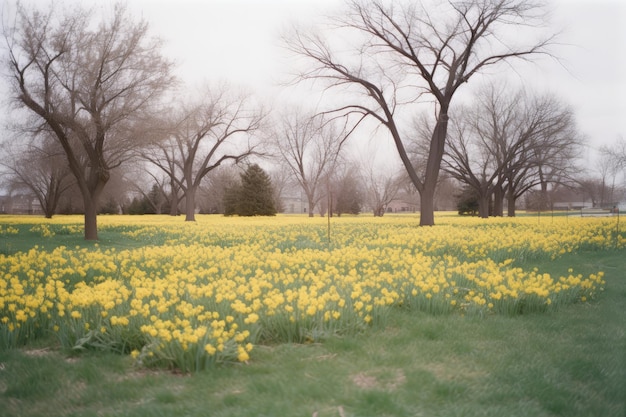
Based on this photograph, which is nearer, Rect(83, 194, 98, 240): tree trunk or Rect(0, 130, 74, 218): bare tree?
Rect(83, 194, 98, 240): tree trunk

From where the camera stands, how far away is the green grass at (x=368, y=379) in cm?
311

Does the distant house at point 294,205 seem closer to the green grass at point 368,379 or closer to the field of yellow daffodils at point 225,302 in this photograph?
the field of yellow daffodils at point 225,302

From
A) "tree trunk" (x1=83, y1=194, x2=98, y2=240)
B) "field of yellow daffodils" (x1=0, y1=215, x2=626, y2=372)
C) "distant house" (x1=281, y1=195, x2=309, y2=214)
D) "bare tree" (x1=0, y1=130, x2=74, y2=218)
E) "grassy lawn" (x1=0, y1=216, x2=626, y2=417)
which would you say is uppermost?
"bare tree" (x1=0, y1=130, x2=74, y2=218)

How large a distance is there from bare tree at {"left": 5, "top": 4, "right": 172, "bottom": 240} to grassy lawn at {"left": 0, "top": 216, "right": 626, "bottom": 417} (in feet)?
36.6

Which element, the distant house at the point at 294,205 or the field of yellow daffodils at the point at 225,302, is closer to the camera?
the field of yellow daffodils at the point at 225,302

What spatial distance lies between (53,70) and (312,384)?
13590mm

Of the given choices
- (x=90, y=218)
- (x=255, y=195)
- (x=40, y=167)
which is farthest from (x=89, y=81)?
(x=255, y=195)

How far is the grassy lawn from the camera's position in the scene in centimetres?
311

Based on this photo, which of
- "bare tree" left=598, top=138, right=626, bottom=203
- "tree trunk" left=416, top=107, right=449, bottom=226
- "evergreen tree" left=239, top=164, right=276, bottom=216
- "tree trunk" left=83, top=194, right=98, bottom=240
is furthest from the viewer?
"evergreen tree" left=239, top=164, right=276, bottom=216

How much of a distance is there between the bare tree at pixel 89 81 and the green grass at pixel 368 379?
11.2m

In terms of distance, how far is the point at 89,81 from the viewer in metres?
14.2

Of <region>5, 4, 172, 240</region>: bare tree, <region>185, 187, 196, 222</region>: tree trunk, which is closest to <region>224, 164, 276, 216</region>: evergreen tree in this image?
<region>185, 187, 196, 222</region>: tree trunk

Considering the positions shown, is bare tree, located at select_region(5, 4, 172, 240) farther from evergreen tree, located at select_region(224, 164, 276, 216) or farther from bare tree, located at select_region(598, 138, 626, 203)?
evergreen tree, located at select_region(224, 164, 276, 216)

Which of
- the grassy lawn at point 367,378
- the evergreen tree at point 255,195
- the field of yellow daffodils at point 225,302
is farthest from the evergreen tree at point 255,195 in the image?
the grassy lawn at point 367,378
